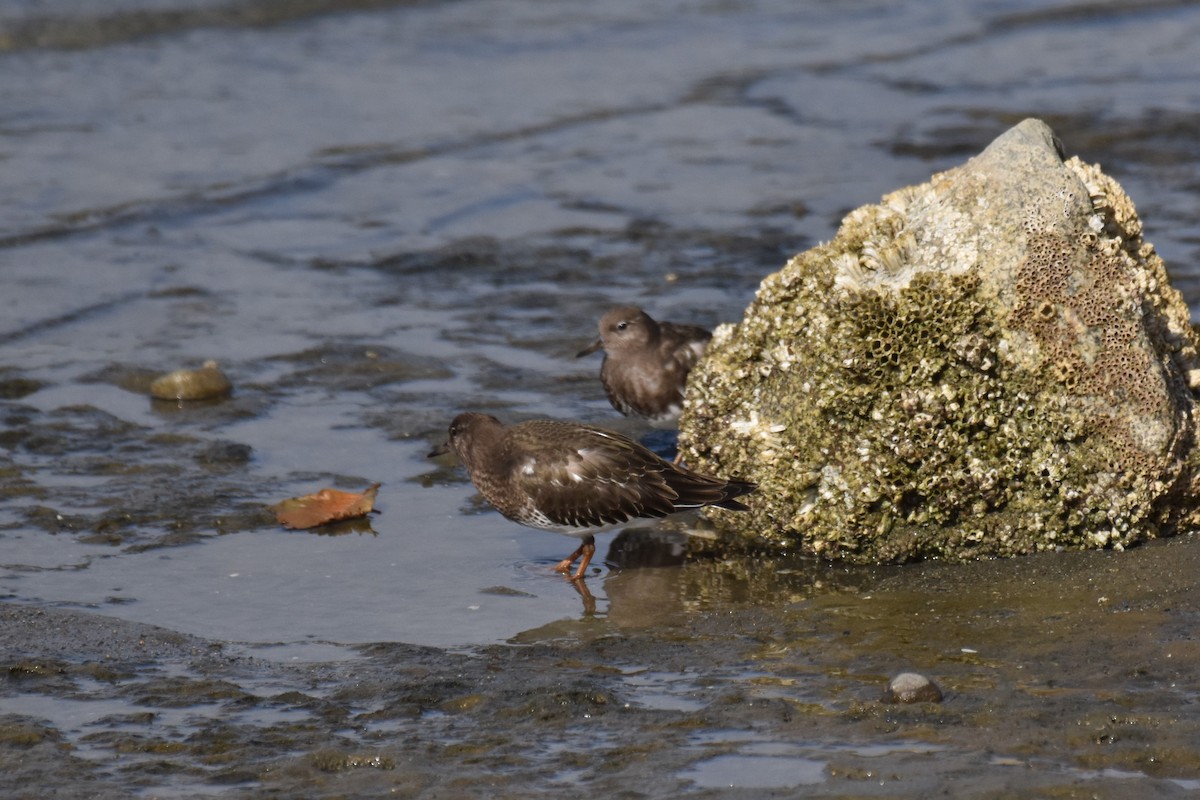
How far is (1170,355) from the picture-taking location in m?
7.11

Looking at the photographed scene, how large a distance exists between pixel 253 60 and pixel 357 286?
862 centimetres

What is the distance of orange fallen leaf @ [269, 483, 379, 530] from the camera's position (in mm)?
7703

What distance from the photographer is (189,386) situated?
9.35m

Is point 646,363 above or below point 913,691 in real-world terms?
above

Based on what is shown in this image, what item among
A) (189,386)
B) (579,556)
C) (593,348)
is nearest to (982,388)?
(579,556)

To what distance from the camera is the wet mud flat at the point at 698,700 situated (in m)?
4.82

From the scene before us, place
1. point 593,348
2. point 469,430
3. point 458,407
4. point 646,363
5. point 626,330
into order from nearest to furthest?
point 469,430, point 646,363, point 626,330, point 593,348, point 458,407

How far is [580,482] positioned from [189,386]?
3230 millimetres

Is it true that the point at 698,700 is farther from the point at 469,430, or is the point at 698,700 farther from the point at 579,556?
the point at 469,430

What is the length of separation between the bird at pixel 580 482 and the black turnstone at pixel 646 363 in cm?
116

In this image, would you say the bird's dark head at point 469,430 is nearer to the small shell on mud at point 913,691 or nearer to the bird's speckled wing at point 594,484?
the bird's speckled wing at point 594,484

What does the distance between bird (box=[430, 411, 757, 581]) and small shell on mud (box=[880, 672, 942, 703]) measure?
172 centimetres

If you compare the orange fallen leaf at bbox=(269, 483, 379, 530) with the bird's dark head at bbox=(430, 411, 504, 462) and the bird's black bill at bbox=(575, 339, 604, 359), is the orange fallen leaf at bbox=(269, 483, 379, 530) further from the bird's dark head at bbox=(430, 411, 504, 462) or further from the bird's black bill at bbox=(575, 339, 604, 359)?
the bird's black bill at bbox=(575, 339, 604, 359)

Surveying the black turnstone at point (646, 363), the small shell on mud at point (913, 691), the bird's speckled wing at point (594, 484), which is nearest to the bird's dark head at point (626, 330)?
the black turnstone at point (646, 363)
